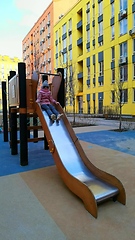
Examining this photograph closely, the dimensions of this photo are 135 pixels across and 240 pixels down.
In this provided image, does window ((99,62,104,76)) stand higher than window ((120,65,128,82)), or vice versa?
window ((99,62,104,76))

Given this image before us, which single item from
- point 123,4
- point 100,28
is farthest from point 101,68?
point 123,4

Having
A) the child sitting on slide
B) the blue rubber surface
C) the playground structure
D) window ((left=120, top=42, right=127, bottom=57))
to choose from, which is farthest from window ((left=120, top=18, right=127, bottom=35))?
the child sitting on slide

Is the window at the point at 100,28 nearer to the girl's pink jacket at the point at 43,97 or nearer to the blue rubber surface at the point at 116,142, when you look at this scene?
the blue rubber surface at the point at 116,142

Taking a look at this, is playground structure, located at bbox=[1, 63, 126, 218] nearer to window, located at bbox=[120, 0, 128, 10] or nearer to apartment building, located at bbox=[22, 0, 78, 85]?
window, located at bbox=[120, 0, 128, 10]

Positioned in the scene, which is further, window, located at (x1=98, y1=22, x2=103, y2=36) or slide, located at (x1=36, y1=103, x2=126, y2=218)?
window, located at (x1=98, y1=22, x2=103, y2=36)

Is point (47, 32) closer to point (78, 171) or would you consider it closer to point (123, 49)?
point (123, 49)

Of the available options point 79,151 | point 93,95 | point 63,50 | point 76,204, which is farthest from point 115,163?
point 63,50

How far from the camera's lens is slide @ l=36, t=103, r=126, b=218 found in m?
2.90

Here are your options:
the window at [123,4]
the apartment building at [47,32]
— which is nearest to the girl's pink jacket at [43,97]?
the window at [123,4]

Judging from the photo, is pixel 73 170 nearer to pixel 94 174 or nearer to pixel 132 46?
pixel 94 174

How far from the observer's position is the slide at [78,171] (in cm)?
290

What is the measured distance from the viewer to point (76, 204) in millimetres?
3004

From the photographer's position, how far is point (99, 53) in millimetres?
28375

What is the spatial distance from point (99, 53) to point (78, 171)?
27325mm
